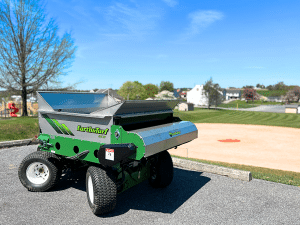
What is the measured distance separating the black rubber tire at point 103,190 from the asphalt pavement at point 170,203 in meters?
0.26

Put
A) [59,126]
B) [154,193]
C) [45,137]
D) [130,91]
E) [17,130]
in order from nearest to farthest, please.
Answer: [59,126]
[45,137]
[154,193]
[17,130]
[130,91]

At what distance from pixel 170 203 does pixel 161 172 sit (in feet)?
3.09

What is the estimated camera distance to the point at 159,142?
14.4 ft

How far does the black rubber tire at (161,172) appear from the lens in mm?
6137

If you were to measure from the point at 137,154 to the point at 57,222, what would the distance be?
2.15 metres

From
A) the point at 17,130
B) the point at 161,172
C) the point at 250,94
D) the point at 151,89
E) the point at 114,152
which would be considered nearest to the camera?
the point at 114,152

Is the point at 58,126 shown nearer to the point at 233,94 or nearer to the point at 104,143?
the point at 104,143

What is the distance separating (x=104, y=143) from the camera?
452 centimetres

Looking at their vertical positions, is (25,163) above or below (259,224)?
above

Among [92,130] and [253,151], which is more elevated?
[92,130]

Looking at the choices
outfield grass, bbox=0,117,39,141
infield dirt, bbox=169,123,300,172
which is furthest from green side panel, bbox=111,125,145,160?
outfield grass, bbox=0,117,39,141

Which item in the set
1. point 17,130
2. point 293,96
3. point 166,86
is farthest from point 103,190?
point 166,86

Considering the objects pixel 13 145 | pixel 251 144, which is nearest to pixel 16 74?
pixel 13 145

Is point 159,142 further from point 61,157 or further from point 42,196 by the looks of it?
point 42,196
